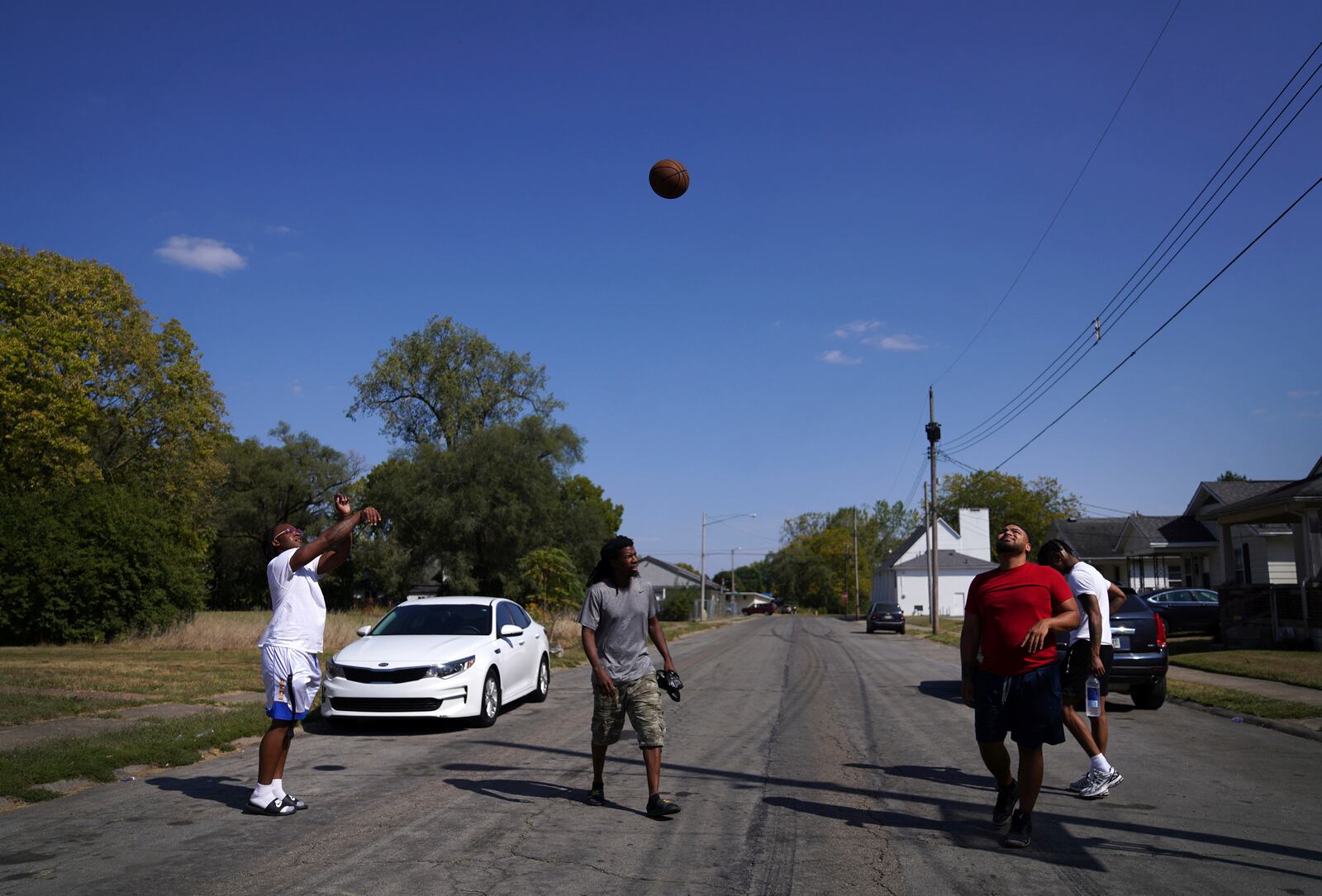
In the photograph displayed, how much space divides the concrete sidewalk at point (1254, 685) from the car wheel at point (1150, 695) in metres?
1.69

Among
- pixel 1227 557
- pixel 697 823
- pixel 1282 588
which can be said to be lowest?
pixel 697 823

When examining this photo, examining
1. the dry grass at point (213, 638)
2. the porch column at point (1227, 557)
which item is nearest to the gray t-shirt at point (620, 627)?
the dry grass at point (213, 638)

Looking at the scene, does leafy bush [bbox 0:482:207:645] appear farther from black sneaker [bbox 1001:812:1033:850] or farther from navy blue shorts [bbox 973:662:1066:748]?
black sneaker [bbox 1001:812:1033:850]

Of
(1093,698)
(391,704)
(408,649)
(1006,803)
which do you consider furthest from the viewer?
(408,649)

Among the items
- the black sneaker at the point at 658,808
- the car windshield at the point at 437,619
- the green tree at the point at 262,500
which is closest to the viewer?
the black sneaker at the point at 658,808

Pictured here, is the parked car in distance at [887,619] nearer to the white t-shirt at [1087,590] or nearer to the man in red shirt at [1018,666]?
the white t-shirt at [1087,590]

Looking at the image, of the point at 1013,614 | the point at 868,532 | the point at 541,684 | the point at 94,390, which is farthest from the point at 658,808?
the point at 868,532

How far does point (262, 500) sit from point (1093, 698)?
54.7m

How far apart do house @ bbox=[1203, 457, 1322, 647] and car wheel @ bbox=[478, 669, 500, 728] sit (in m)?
18.8

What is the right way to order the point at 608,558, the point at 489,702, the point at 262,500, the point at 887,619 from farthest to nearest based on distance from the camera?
the point at 262,500 → the point at 887,619 → the point at 489,702 → the point at 608,558

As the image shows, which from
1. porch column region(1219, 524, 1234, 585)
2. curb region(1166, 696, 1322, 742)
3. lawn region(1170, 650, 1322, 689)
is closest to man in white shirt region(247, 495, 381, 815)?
curb region(1166, 696, 1322, 742)

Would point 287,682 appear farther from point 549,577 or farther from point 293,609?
point 549,577

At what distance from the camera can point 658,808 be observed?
6.28 metres

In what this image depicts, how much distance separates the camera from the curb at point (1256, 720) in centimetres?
1030
